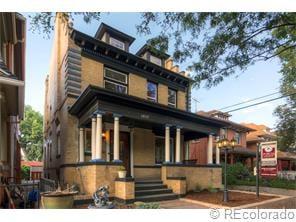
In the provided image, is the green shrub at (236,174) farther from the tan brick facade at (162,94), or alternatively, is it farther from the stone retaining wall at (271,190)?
the tan brick facade at (162,94)

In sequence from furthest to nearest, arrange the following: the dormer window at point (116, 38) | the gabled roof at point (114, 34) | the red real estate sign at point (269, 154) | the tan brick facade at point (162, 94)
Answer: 1. the tan brick facade at point (162, 94)
2. the dormer window at point (116, 38)
3. the gabled roof at point (114, 34)
4. the red real estate sign at point (269, 154)

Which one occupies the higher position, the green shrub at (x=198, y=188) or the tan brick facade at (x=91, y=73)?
the tan brick facade at (x=91, y=73)

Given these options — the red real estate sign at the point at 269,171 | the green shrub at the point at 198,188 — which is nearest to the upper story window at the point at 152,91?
the green shrub at the point at 198,188

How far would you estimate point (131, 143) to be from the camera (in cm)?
1076

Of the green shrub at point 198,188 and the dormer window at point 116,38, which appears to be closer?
the dormer window at point 116,38

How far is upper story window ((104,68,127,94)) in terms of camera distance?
10320mm

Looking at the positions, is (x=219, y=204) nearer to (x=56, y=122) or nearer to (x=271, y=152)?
(x=271, y=152)

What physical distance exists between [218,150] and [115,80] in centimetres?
503

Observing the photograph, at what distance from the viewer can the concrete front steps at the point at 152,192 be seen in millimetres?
8322

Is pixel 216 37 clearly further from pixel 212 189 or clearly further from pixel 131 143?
pixel 212 189

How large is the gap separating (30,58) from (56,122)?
399 centimetres

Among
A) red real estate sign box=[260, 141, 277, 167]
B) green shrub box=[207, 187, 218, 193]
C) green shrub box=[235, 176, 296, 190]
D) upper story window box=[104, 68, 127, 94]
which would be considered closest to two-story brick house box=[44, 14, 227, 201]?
upper story window box=[104, 68, 127, 94]

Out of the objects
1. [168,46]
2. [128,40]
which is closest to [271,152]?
[168,46]

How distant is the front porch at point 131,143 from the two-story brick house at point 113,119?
3 cm
